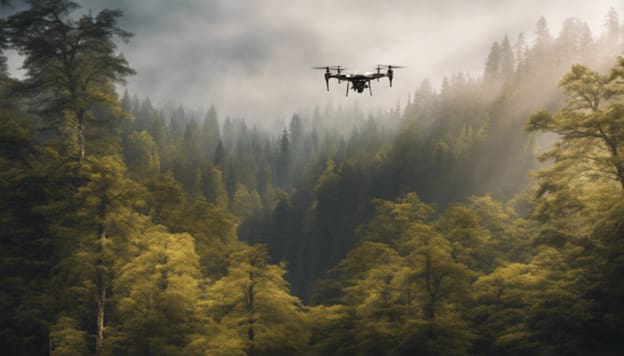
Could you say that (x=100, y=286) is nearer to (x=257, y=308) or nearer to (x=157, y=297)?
(x=157, y=297)

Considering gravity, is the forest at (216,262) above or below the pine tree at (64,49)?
below

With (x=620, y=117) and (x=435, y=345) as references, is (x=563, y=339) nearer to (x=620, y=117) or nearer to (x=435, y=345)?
(x=435, y=345)

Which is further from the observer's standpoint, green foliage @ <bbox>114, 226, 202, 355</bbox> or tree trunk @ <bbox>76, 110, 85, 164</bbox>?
tree trunk @ <bbox>76, 110, 85, 164</bbox>

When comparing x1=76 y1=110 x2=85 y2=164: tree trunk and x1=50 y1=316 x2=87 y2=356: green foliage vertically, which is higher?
x1=76 y1=110 x2=85 y2=164: tree trunk

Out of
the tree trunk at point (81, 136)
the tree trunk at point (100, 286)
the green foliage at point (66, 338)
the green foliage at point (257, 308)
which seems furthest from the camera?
the green foliage at point (257, 308)

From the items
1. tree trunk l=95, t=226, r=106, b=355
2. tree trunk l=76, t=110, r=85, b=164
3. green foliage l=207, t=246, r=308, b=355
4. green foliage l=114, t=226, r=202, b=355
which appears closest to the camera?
green foliage l=114, t=226, r=202, b=355

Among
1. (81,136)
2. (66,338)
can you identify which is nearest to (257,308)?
(66,338)

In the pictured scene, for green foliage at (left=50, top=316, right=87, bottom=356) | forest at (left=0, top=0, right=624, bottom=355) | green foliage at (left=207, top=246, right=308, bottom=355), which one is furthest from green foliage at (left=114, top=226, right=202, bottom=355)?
green foliage at (left=207, top=246, right=308, bottom=355)

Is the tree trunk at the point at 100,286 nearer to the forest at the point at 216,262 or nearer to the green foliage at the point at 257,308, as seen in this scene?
the forest at the point at 216,262

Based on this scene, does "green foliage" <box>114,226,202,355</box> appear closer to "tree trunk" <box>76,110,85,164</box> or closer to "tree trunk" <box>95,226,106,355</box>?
"tree trunk" <box>95,226,106,355</box>

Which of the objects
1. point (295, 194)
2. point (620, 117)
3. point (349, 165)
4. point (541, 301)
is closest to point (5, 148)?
point (541, 301)

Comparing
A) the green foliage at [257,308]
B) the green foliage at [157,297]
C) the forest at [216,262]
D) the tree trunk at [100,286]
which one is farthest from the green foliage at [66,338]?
the green foliage at [257,308]

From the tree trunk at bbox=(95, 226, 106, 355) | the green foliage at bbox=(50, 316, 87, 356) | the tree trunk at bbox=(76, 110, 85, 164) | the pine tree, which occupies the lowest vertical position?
the green foliage at bbox=(50, 316, 87, 356)
